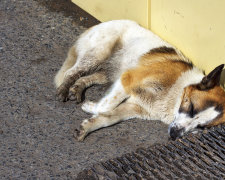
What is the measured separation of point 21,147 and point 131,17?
2.42m

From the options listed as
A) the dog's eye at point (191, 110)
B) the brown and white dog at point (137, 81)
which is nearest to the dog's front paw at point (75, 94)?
the brown and white dog at point (137, 81)

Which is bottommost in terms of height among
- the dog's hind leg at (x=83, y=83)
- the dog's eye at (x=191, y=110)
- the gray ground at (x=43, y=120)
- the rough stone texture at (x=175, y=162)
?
the gray ground at (x=43, y=120)

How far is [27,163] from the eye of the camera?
3.73 metres

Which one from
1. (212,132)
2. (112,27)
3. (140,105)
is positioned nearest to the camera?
(212,132)

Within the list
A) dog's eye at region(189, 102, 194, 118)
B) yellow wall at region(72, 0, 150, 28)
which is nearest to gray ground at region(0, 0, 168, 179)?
yellow wall at region(72, 0, 150, 28)

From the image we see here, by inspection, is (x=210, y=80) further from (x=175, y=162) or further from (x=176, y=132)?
(x=175, y=162)

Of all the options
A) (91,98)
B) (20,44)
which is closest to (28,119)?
(91,98)

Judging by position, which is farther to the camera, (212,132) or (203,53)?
(203,53)

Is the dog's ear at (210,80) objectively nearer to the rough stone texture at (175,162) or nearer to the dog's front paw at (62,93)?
the rough stone texture at (175,162)

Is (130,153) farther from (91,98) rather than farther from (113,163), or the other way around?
(91,98)

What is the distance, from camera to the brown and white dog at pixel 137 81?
403 cm

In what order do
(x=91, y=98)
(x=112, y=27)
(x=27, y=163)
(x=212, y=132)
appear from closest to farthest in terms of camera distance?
(x=27, y=163), (x=212, y=132), (x=91, y=98), (x=112, y=27)

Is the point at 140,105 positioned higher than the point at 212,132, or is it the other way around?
the point at 212,132

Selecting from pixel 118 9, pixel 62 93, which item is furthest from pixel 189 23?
pixel 62 93
